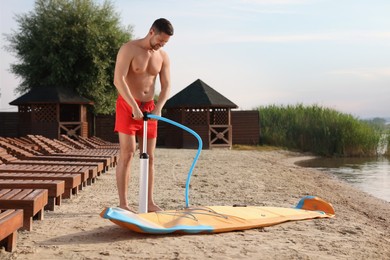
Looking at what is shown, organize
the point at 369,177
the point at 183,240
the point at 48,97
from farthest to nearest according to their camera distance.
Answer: the point at 48,97 → the point at 369,177 → the point at 183,240

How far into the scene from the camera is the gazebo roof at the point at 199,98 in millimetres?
26000

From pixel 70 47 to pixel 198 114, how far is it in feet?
25.0

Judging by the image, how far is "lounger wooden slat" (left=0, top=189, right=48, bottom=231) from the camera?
4668 millimetres

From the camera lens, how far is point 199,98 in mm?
26203

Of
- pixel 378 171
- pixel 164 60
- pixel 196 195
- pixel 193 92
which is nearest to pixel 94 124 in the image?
pixel 193 92

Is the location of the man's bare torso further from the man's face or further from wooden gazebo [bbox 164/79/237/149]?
wooden gazebo [bbox 164/79/237/149]

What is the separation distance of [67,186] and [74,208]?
304 mm

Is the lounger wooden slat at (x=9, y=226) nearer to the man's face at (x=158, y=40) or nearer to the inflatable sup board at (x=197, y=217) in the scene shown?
the inflatable sup board at (x=197, y=217)

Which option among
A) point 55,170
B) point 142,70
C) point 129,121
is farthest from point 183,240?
point 55,170

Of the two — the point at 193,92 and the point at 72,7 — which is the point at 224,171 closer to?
the point at 193,92

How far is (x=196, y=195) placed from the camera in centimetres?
832

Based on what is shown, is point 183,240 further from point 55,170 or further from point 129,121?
point 55,170

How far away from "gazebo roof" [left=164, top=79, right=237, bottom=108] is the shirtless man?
65.7 feet

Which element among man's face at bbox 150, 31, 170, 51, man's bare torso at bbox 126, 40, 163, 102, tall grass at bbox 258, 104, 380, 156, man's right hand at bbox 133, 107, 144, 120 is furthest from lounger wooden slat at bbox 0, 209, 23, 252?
tall grass at bbox 258, 104, 380, 156
